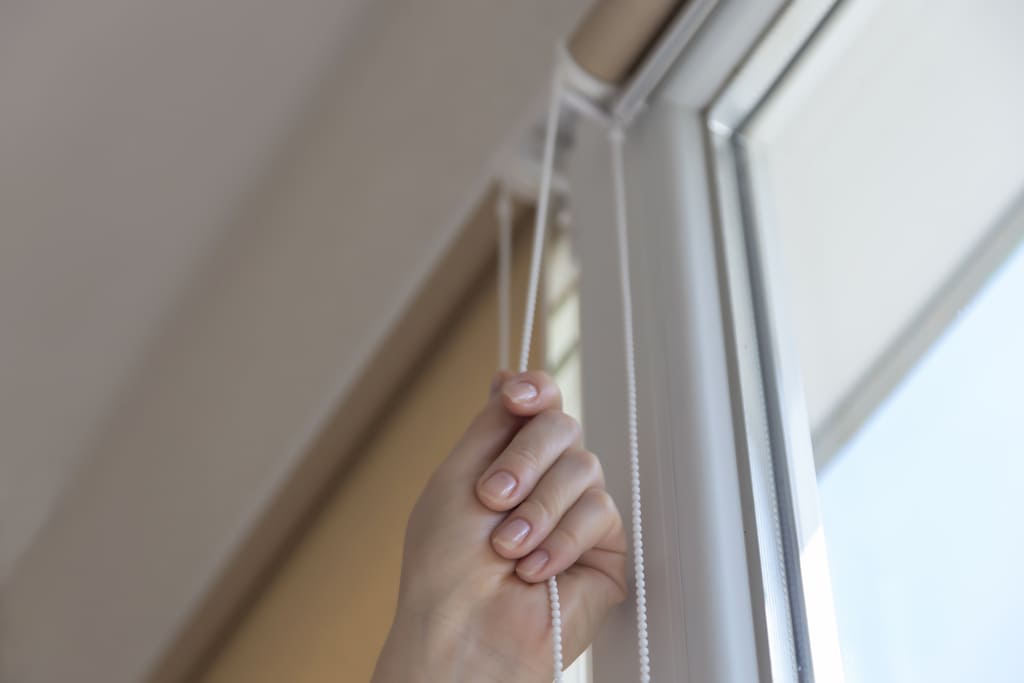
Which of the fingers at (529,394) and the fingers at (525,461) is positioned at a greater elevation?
the fingers at (529,394)

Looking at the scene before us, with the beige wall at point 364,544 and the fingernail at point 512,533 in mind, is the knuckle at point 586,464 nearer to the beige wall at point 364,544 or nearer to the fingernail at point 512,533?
the fingernail at point 512,533

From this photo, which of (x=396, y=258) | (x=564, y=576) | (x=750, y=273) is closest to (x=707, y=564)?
(x=564, y=576)

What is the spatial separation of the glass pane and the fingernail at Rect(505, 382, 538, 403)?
173mm

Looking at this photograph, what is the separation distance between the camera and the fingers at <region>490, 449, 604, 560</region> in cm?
53

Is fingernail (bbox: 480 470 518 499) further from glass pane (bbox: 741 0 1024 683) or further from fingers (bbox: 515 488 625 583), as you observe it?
glass pane (bbox: 741 0 1024 683)

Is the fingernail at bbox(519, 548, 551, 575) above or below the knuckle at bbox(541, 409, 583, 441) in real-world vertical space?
below

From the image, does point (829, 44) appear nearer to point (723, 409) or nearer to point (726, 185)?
point (726, 185)

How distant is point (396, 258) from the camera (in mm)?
1173

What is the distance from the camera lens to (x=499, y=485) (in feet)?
1.76

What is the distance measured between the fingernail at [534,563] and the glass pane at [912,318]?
0.16 m

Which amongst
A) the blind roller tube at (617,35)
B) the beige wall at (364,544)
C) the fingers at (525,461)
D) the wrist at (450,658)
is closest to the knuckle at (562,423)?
the fingers at (525,461)

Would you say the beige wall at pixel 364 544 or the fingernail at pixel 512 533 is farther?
the beige wall at pixel 364 544

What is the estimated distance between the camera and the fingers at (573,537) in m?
0.54

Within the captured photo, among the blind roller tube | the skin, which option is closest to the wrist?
the skin
